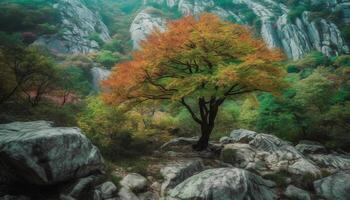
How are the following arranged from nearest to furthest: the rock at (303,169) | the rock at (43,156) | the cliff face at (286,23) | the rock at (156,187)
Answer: the rock at (43,156) → the rock at (156,187) → the rock at (303,169) → the cliff face at (286,23)

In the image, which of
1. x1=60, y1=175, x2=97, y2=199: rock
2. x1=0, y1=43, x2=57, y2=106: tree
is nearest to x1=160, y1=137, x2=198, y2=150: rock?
x1=60, y1=175, x2=97, y2=199: rock

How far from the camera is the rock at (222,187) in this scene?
827 cm

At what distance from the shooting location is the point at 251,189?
865 cm

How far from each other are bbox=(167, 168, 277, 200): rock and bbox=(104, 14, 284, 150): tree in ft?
10.2

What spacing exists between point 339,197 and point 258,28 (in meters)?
50.4

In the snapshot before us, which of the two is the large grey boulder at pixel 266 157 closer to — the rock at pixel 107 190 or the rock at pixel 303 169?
the rock at pixel 303 169

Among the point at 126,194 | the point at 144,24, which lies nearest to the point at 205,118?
the point at 126,194

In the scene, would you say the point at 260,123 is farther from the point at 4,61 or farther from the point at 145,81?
the point at 4,61

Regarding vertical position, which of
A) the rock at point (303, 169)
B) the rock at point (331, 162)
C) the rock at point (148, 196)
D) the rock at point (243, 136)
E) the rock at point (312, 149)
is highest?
the rock at point (148, 196)

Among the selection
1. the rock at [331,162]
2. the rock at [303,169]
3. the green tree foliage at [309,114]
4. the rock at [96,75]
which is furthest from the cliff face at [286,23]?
the rock at [303,169]

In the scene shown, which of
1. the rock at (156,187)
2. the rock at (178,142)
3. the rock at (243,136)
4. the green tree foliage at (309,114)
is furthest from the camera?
the green tree foliage at (309,114)

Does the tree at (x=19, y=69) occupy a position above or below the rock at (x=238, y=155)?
above

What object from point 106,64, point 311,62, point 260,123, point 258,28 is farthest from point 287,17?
point 260,123

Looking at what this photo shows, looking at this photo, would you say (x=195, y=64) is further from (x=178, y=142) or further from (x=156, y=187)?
(x=156, y=187)
